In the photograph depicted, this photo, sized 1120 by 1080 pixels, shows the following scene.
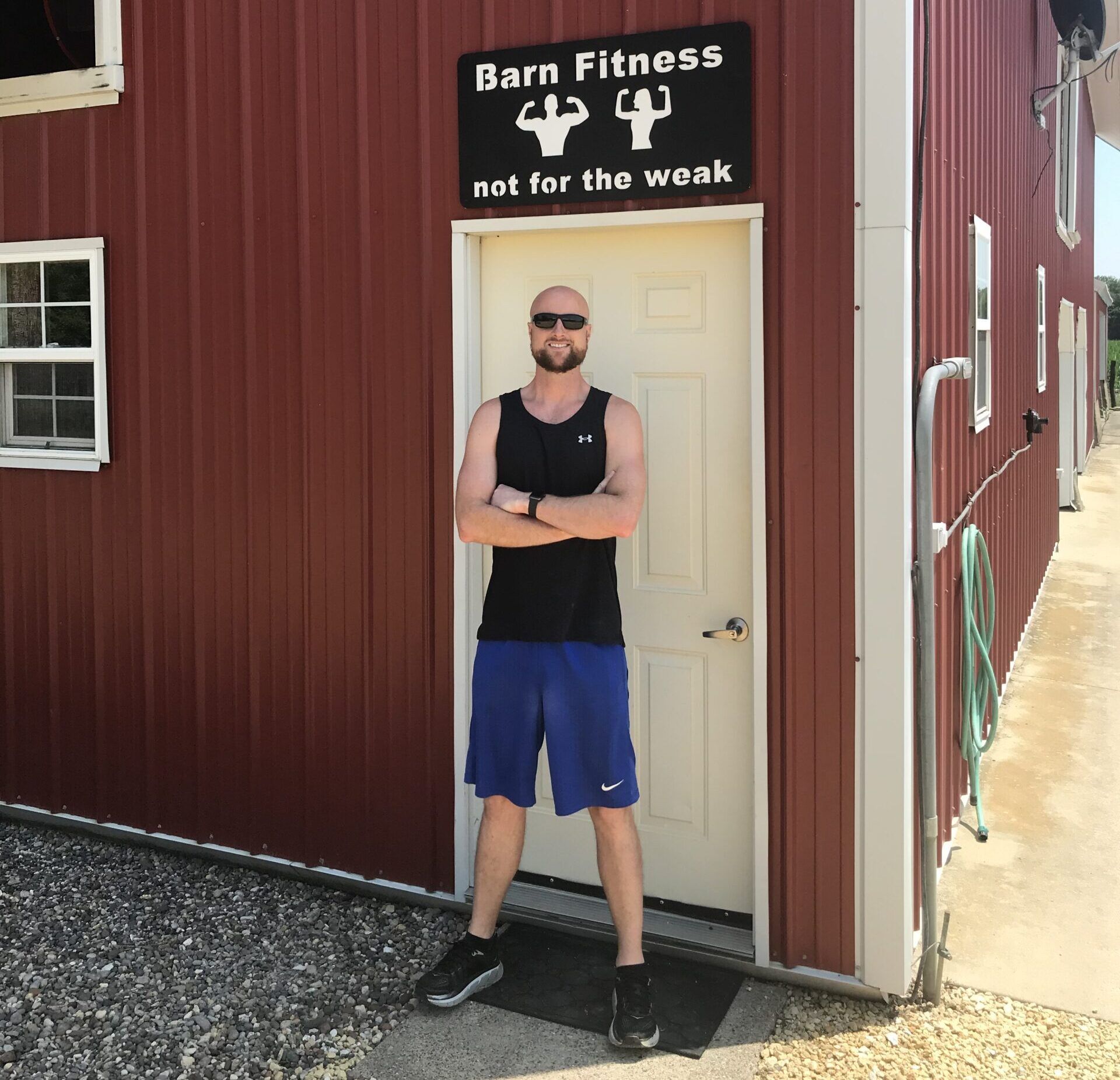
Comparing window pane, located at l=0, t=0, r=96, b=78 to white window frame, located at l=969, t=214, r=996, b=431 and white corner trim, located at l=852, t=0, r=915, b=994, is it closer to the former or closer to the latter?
white corner trim, located at l=852, t=0, r=915, b=994

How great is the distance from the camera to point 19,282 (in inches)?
197

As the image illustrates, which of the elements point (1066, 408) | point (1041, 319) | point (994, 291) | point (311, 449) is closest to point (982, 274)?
point (994, 291)

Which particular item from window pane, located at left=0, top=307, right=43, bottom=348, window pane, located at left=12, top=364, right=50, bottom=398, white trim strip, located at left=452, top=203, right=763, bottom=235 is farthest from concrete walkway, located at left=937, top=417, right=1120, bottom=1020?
window pane, located at left=0, top=307, right=43, bottom=348

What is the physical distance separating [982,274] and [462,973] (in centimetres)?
367

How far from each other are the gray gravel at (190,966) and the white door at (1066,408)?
30.0 feet

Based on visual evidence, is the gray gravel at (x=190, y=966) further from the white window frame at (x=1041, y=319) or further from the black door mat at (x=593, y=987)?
the white window frame at (x=1041, y=319)

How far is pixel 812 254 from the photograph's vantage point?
3512 mm

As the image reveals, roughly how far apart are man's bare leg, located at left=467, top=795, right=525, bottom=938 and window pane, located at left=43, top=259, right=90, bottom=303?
8.83ft

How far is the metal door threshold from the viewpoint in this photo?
12.4 feet

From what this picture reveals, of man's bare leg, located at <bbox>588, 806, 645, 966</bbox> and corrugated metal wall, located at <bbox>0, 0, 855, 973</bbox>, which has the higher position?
corrugated metal wall, located at <bbox>0, 0, 855, 973</bbox>

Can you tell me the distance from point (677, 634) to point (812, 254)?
1.25 meters

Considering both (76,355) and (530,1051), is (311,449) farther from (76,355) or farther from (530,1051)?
(530,1051)

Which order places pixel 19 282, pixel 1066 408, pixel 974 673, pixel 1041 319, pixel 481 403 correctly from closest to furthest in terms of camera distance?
1. pixel 481 403
2. pixel 974 673
3. pixel 19 282
4. pixel 1041 319
5. pixel 1066 408

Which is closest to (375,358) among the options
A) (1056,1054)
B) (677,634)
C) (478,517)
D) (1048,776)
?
(478,517)
